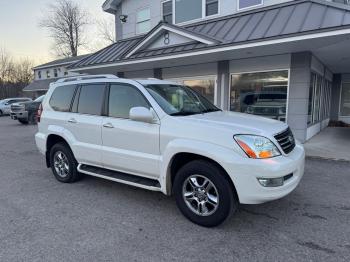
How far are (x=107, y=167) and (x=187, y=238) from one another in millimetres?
1928

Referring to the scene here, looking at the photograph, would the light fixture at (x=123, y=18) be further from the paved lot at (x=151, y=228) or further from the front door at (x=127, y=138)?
the paved lot at (x=151, y=228)

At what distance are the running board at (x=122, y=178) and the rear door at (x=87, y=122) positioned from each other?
0.11 m

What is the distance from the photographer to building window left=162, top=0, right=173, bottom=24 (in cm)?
1229

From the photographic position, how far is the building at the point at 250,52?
24.5 feet

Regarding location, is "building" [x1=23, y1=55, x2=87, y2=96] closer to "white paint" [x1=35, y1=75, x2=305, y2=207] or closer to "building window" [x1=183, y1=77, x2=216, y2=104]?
"building window" [x1=183, y1=77, x2=216, y2=104]

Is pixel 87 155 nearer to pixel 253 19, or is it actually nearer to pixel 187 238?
pixel 187 238

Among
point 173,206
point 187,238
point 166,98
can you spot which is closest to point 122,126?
point 166,98

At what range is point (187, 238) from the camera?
10.5 feet

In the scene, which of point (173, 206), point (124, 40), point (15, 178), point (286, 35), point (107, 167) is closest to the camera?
point (173, 206)

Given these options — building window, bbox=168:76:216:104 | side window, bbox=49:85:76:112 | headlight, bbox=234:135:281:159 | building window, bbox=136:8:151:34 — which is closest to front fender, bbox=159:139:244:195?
headlight, bbox=234:135:281:159

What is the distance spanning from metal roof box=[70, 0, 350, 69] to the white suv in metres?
4.09

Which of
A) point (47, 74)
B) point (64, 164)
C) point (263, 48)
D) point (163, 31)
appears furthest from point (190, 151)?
point (47, 74)

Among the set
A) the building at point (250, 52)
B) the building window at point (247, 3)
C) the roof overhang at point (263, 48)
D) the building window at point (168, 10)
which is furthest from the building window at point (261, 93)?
the building window at point (168, 10)

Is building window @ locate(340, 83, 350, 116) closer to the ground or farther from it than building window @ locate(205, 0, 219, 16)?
closer to the ground
